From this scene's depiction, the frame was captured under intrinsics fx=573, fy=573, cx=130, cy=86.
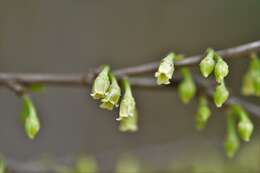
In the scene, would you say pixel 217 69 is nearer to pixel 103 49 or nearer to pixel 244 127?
pixel 244 127

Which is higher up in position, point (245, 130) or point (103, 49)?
point (103, 49)

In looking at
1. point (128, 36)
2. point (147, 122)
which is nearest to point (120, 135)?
point (147, 122)

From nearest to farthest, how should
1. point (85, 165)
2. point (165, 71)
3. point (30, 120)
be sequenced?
1. point (165, 71)
2. point (30, 120)
3. point (85, 165)

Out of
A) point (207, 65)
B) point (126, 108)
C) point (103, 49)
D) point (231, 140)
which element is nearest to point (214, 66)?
point (207, 65)

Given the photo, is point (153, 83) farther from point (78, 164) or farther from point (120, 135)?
point (120, 135)

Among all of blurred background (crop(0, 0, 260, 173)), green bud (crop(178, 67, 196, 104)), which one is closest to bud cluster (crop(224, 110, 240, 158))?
green bud (crop(178, 67, 196, 104))

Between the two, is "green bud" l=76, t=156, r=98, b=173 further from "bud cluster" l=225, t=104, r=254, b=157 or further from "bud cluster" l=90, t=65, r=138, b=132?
"bud cluster" l=90, t=65, r=138, b=132
